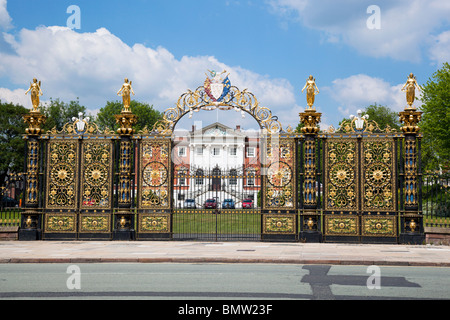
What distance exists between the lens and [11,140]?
47469 mm

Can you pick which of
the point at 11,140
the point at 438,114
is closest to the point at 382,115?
the point at 438,114

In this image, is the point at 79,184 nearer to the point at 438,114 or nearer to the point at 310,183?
the point at 310,183

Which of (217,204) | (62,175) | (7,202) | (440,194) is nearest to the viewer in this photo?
(62,175)

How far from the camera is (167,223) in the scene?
18.6 metres

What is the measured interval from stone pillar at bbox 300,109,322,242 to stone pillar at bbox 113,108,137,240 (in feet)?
20.7

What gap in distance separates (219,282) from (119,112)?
51109 mm

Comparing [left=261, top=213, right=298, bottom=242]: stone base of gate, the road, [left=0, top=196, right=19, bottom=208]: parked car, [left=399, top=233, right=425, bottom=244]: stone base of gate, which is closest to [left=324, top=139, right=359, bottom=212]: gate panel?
[left=261, top=213, right=298, bottom=242]: stone base of gate

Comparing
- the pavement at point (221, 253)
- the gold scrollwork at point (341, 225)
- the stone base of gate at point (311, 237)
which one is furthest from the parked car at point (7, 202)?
the gold scrollwork at point (341, 225)

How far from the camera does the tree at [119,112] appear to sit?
59.9 m

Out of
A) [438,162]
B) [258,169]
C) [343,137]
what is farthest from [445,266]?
[438,162]

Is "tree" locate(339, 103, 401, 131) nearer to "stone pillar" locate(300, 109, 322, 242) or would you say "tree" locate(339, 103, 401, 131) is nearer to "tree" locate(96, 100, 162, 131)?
"tree" locate(96, 100, 162, 131)

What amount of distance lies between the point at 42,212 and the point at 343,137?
11.4 m

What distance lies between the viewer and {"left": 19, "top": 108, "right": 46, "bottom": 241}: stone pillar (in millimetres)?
18812

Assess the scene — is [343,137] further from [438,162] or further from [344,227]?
[438,162]
